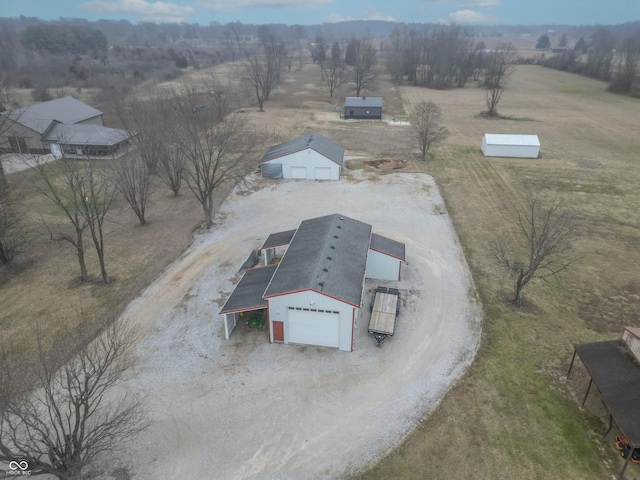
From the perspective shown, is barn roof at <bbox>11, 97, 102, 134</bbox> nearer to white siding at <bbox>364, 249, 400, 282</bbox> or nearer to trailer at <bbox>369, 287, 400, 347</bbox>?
white siding at <bbox>364, 249, 400, 282</bbox>

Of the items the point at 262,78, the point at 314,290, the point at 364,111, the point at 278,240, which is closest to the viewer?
the point at 314,290

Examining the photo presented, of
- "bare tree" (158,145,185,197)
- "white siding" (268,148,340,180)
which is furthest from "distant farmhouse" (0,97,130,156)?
"white siding" (268,148,340,180)

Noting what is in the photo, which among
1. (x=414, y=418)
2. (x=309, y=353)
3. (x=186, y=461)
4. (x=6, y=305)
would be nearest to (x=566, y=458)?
(x=414, y=418)

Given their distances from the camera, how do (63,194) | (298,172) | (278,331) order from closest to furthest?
1. (278,331)
2. (63,194)
3. (298,172)

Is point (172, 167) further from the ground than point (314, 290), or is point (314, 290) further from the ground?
point (172, 167)

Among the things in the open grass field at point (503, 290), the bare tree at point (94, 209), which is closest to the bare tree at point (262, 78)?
the open grass field at point (503, 290)

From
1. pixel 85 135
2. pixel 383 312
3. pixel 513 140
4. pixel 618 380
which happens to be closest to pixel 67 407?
pixel 383 312

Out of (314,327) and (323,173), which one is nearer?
(314,327)

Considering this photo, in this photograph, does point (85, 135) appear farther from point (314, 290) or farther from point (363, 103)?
point (314, 290)
